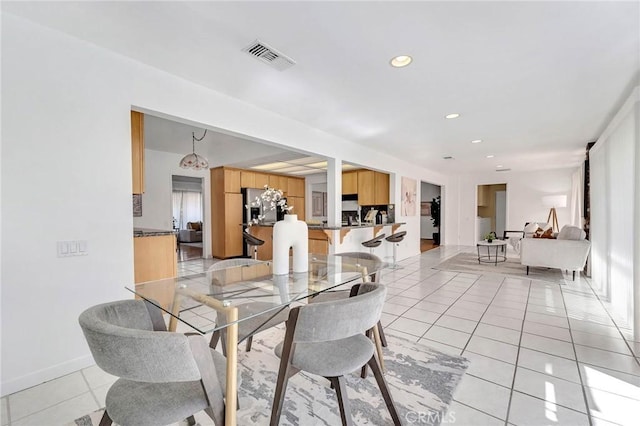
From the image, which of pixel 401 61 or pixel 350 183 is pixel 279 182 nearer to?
pixel 350 183

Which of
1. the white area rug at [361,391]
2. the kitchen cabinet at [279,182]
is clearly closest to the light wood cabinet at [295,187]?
the kitchen cabinet at [279,182]

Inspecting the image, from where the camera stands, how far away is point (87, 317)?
1053 millimetres

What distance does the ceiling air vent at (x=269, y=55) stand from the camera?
2.08 meters

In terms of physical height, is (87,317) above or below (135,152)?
below

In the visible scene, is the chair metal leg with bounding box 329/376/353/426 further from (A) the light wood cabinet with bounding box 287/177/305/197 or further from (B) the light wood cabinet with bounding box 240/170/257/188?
(A) the light wood cabinet with bounding box 287/177/305/197

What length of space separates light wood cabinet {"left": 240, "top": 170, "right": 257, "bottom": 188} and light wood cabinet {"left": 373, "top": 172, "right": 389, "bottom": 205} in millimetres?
3148

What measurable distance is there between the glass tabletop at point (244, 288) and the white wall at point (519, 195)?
825cm

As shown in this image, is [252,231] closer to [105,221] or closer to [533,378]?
[105,221]

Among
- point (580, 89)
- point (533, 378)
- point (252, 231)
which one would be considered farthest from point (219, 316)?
point (252, 231)

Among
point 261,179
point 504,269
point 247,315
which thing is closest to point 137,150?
point 247,315

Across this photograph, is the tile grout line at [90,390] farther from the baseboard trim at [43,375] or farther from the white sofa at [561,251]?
the white sofa at [561,251]

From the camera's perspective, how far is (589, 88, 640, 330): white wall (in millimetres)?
2601

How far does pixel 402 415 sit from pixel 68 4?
127 inches

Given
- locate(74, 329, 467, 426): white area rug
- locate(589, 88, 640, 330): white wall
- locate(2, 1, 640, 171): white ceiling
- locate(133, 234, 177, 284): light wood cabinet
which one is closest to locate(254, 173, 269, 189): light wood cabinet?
locate(2, 1, 640, 171): white ceiling
